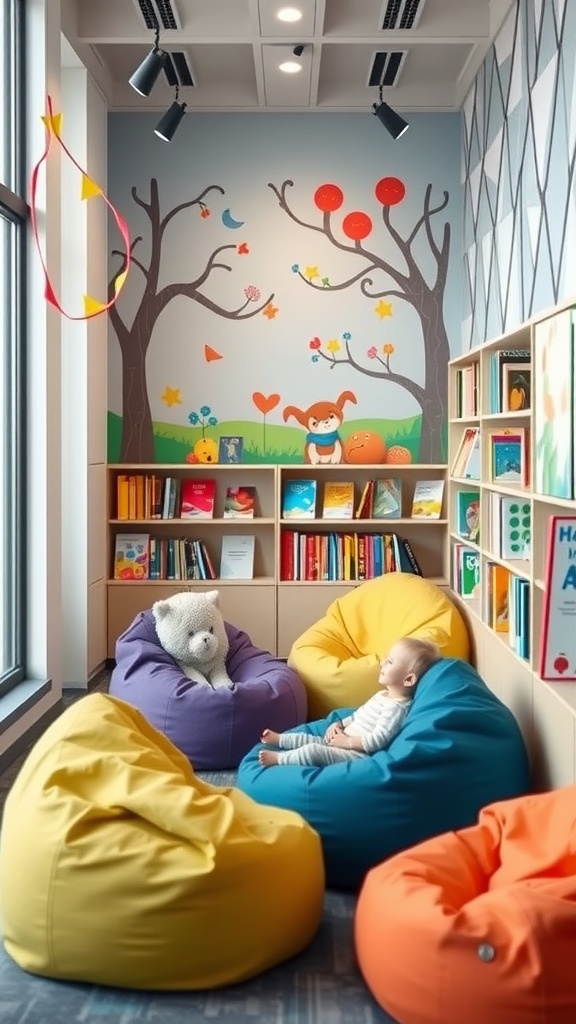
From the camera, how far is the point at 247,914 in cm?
256

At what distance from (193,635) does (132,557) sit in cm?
157

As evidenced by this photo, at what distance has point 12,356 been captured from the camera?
479 cm

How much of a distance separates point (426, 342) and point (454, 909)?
4.46 m

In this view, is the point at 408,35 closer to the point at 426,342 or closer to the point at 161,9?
the point at 161,9

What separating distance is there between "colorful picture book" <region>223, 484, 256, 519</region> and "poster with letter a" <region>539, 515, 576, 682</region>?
3261 millimetres

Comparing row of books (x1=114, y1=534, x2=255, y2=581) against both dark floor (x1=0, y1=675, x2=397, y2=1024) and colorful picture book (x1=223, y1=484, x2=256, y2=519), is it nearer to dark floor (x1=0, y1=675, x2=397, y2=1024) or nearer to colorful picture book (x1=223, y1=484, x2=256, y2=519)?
colorful picture book (x1=223, y1=484, x2=256, y2=519)

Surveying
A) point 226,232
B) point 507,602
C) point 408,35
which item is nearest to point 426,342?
point 226,232

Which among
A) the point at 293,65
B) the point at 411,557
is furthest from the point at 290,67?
the point at 411,557

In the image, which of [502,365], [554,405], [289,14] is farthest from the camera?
[289,14]

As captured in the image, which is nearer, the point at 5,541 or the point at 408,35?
the point at 5,541

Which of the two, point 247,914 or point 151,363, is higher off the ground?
point 151,363

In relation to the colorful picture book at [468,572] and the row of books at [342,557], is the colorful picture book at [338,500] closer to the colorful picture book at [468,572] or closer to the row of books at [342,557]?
the row of books at [342,557]

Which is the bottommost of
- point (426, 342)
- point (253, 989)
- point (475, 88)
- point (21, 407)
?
point (253, 989)

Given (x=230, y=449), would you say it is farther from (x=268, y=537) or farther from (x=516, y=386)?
(x=516, y=386)
